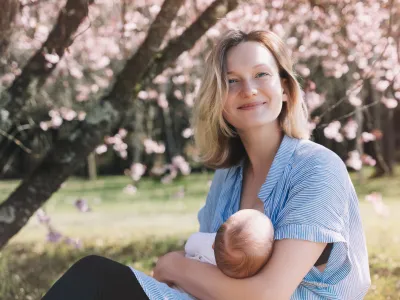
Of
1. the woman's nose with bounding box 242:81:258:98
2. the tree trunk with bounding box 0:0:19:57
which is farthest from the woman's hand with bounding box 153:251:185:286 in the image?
the tree trunk with bounding box 0:0:19:57

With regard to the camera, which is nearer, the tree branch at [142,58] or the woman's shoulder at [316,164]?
the woman's shoulder at [316,164]

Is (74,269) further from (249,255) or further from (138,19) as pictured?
(138,19)

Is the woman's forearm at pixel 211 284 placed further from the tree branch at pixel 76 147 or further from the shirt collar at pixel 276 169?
the tree branch at pixel 76 147

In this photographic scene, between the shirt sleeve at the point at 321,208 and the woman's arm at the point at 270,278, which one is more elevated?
the shirt sleeve at the point at 321,208

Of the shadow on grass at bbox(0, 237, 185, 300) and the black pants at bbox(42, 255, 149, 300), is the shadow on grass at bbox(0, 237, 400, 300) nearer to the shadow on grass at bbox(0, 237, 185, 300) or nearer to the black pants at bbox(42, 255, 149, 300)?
the shadow on grass at bbox(0, 237, 185, 300)

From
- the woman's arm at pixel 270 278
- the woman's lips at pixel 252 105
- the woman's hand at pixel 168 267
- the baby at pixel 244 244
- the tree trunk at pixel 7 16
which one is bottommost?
the woman's hand at pixel 168 267

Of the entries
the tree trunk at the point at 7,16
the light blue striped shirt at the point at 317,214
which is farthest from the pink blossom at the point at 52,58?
the light blue striped shirt at the point at 317,214

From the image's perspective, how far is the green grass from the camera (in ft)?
15.8

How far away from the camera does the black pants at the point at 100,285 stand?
2.06m

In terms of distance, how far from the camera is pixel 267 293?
1954 mm

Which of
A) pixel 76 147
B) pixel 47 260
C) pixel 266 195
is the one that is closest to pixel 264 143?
pixel 266 195

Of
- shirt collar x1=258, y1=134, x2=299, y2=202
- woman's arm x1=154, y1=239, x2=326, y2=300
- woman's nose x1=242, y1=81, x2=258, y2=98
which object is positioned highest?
woman's nose x1=242, y1=81, x2=258, y2=98

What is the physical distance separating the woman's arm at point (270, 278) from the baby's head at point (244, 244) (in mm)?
25

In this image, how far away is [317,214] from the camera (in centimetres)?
204
